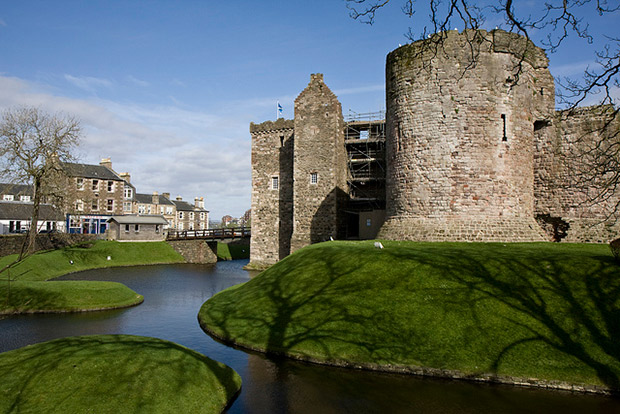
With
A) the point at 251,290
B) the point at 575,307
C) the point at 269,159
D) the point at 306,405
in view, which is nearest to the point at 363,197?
the point at 269,159

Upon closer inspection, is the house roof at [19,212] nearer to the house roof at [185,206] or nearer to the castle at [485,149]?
the house roof at [185,206]

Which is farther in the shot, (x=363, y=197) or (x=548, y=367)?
(x=363, y=197)

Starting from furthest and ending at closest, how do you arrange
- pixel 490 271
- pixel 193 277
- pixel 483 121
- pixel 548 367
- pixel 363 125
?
pixel 363 125 < pixel 193 277 < pixel 483 121 < pixel 490 271 < pixel 548 367

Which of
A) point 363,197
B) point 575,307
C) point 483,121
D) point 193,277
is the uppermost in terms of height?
point 483,121

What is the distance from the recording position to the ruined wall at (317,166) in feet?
123

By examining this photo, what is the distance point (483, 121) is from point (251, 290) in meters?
15.0

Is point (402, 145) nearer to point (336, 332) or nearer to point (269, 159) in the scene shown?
point (336, 332)

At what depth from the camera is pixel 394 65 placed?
25141 mm

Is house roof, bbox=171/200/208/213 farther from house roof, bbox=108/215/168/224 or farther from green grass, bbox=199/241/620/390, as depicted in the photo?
green grass, bbox=199/241/620/390

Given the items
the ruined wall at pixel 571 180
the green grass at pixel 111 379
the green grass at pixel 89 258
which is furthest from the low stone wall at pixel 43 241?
the ruined wall at pixel 571 180

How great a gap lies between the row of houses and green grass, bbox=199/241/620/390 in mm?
29778

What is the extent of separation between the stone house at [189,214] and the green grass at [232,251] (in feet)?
101

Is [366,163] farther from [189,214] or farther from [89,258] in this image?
[189,214]

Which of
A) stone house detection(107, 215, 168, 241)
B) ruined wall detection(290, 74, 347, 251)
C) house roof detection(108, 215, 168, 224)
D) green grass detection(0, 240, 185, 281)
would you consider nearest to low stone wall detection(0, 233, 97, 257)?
green grass detection(0, 240, 185, 281)
